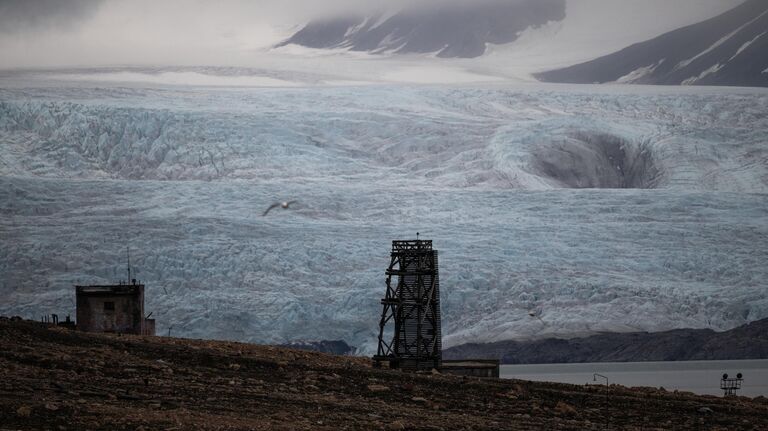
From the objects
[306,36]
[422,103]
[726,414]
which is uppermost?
[306,36]

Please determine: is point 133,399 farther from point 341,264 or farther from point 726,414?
point 341,264

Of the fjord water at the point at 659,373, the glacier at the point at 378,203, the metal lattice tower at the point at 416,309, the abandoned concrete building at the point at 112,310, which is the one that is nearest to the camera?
the metal lattice tower at the point at 416,309

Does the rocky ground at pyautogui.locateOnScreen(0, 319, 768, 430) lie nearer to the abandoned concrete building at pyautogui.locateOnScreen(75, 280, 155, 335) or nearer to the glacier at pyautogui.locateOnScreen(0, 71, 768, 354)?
the abandoned concrete building at pyautogui.locateOnScreen(75, 280, 155, 335)

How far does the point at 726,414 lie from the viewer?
56.2ft

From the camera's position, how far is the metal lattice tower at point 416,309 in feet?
75.4

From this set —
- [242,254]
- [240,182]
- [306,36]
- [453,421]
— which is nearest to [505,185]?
[240,182]

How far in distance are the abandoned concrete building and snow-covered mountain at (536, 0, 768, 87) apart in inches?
2305

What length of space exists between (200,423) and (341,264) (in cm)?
3380

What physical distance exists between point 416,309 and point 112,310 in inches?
196

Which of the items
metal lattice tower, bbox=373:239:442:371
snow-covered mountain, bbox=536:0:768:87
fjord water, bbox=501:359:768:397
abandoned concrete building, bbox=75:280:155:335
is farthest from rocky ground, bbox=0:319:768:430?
snow-covered mountain, bbox=536:0:768:87

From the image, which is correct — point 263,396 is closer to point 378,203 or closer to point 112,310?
point 112,310

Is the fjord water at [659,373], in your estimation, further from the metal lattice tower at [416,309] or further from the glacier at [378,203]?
the metal lattice tower at [416,309]

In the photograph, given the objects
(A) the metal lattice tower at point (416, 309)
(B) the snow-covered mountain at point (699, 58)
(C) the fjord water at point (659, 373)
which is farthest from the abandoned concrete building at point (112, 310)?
(B) the snow-covered mountain at point (699, 58)

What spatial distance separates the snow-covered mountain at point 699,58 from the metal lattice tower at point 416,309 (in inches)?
2321
